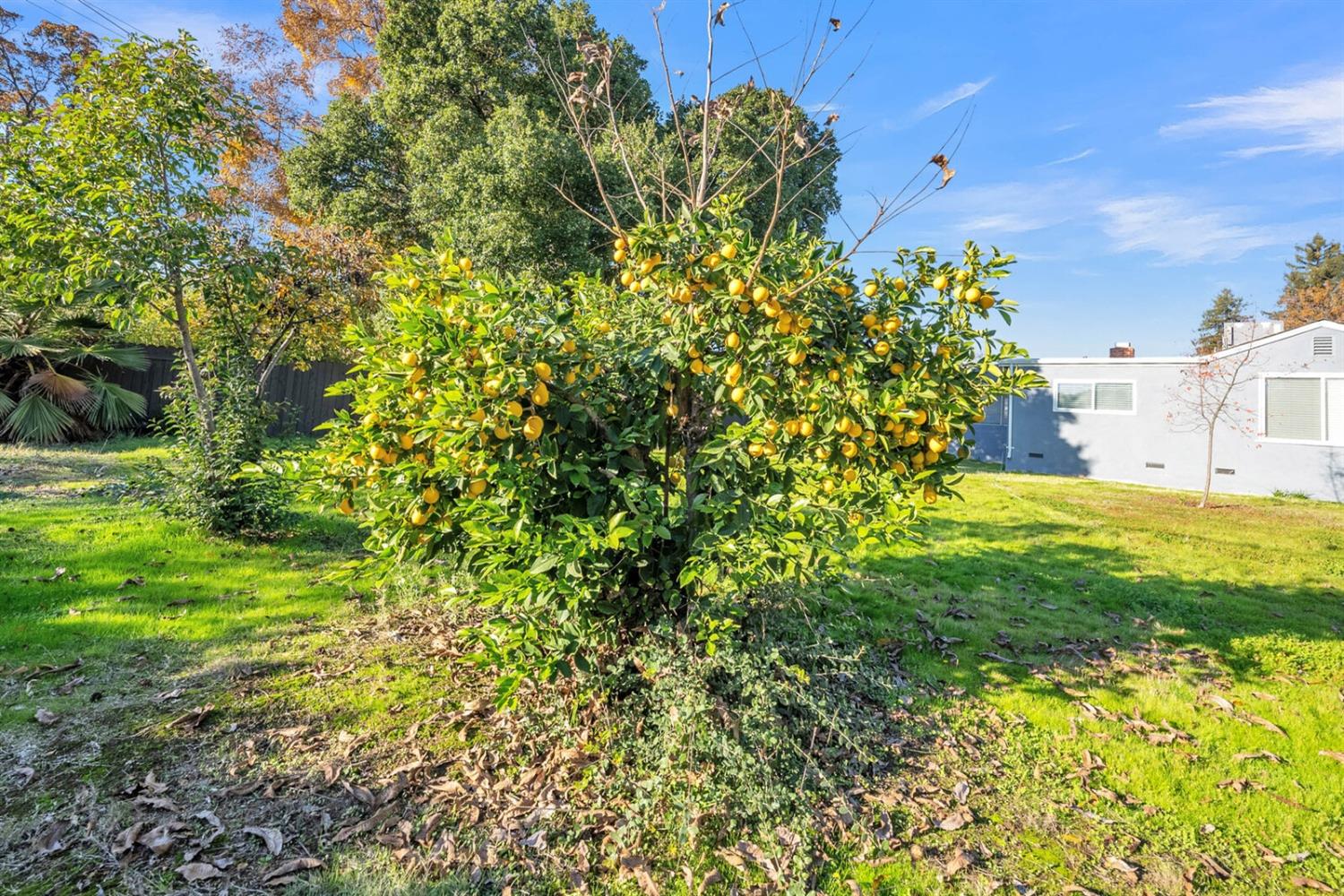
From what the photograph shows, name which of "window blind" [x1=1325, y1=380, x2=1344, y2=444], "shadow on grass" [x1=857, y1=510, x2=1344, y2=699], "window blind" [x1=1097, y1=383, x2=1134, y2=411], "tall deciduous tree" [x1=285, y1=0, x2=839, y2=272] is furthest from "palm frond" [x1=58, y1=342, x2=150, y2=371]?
"window blind" [x1=1325, y1=380, x2=1344, y2=444]

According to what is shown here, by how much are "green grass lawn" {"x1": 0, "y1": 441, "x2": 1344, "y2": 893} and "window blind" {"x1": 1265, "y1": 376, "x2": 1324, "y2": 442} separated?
8.76m

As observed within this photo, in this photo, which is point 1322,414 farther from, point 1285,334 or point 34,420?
point 34,420

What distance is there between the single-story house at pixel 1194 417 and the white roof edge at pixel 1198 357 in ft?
0.09

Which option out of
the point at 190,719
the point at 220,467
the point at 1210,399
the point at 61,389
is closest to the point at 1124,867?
the point at 190,719

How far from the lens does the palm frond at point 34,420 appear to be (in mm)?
8828

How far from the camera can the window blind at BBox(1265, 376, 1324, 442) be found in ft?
40.7

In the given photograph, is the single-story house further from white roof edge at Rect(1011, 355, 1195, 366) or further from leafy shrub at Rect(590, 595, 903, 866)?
leafy shrub at Rect(590, 595, 903, 866)

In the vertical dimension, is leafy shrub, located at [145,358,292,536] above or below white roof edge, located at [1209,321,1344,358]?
below

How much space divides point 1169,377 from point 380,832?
57.1 ft

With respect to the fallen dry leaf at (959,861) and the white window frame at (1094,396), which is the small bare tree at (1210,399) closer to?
the white window frame at (1094,396)

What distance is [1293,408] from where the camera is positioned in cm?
1267

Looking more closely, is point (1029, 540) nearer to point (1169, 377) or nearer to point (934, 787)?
point (934, 787)

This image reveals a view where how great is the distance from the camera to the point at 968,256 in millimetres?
2383

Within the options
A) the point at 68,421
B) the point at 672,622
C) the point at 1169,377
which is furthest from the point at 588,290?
the point at 1169,377
